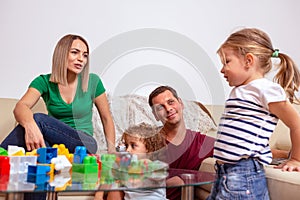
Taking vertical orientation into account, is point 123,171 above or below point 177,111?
below

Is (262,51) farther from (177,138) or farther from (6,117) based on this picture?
(6,117)

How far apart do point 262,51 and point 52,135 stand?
92 cm

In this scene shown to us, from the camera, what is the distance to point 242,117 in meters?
1.26

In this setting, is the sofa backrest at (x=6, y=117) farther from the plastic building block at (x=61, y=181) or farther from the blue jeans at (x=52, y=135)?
the plastic building block at (x=61, y=181)

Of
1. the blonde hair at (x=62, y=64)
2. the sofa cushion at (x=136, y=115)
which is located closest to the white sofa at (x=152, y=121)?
the sofa cushion at (x=136, y=115)

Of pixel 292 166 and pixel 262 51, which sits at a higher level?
pixel 262 51

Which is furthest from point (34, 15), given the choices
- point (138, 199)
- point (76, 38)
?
point (138, 199)

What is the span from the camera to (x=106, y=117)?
2035 millimetres

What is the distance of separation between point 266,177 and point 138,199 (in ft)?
1.49

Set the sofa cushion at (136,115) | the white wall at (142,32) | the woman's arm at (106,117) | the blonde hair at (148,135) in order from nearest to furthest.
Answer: the blonde hair at (148,135) → the sofa cushion at (136,115) → the woman's arm at (106,117) → the white wall at (142,32)

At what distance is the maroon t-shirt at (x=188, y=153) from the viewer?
167 cm

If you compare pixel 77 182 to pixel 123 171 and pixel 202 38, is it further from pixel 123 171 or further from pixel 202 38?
pixel 202 38

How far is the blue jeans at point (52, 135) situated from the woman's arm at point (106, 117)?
0.13 metres

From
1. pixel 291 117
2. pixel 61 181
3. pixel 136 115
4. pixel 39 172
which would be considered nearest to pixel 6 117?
pixel 136 115
